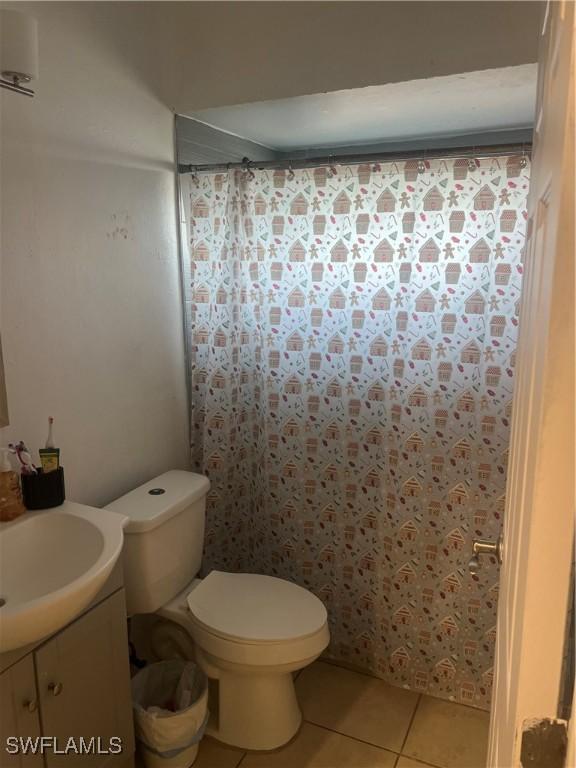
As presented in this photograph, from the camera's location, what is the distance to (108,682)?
1580 millimetres

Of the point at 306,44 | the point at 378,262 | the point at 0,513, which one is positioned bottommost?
the point at 0,513

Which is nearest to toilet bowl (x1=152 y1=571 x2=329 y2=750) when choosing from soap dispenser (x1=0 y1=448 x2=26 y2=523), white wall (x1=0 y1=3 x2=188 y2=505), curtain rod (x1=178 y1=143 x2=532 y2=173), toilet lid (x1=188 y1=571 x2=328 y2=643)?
toilet lid (x1=188 y1=571 x2=328 y2=643)

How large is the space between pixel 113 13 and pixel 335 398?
1407 mm

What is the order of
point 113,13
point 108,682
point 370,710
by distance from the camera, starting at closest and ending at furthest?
1. point 108,682
2. point 113,13
3. point 370,710

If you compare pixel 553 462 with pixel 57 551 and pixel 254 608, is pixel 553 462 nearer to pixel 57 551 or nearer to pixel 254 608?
pixel 57 551

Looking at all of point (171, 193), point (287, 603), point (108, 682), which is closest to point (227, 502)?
point (287, 603)

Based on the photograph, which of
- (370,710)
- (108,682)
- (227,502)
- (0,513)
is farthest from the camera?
(227,502)

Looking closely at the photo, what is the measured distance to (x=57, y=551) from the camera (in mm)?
1508

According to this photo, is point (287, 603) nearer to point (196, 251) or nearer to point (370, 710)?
point (370, 710)

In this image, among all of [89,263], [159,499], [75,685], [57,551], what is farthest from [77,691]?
[89,263]

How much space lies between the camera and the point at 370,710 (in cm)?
206

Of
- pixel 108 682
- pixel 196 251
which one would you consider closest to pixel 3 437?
pixel 108 682

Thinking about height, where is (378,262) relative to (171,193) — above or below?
below

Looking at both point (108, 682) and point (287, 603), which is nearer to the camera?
point (108, 682)
